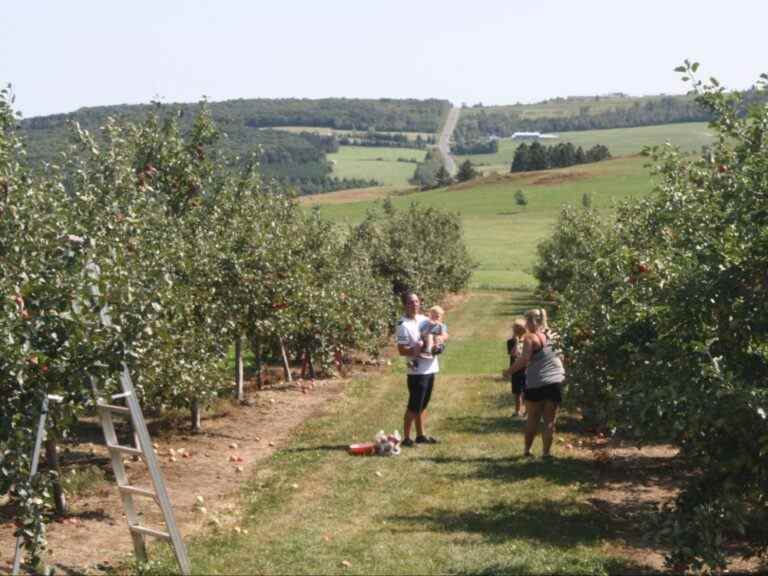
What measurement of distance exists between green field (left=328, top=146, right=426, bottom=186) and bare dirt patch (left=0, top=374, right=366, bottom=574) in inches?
4393

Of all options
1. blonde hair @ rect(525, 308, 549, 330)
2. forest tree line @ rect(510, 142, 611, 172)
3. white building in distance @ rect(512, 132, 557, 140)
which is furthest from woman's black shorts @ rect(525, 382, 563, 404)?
white building in distance @ rect(512, 132, 557, 140)

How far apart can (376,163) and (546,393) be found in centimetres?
13459

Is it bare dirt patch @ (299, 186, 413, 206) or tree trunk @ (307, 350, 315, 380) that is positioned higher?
tree trunk @ (307, 350, 315, 380)

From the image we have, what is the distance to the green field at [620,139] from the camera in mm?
137250

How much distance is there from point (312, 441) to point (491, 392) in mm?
7249

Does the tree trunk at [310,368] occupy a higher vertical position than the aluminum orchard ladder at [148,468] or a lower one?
lower

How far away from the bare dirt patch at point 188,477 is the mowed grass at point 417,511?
1.21ft

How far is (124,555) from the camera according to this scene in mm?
9133

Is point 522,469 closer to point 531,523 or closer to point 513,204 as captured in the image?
point 531,523

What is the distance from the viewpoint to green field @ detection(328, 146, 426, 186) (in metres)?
133

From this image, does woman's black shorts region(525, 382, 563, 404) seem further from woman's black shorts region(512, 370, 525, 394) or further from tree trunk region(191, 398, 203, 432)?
tree trunk region(191, 398, 203, 432)

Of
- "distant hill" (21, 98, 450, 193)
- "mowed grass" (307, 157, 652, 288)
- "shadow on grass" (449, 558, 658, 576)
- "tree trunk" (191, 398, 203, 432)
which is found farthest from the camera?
"mowed grass" (307, 157, 652, 288)

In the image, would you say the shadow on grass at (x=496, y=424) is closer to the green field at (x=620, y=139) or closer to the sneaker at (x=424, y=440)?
the sneaker at (x=424, y=440)

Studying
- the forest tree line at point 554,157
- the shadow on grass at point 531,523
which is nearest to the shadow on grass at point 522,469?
the shadow on grass at point 531,523
